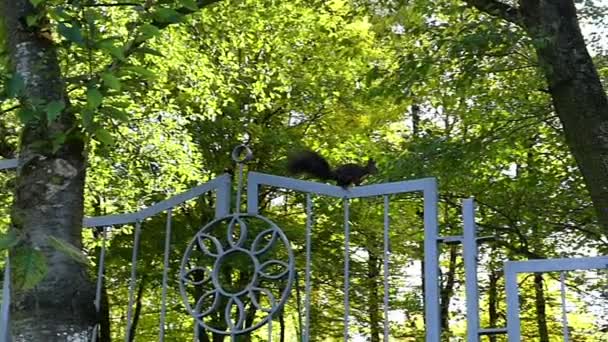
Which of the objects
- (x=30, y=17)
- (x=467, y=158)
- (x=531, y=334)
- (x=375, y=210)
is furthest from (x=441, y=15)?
(x=531, y=334)

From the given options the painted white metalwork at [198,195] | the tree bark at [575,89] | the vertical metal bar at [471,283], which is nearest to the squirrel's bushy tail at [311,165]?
the painted white metalwork at [198,195]

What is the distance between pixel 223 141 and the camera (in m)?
9.10

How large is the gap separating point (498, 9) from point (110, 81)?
12.4 ft

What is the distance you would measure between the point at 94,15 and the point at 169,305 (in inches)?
257

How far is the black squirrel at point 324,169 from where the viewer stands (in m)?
2.39

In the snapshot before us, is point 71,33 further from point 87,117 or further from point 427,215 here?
point 427,215

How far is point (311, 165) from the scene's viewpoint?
2.58 m

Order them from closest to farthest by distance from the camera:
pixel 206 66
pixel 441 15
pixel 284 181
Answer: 1. pixel 284 181
2. pixel 441 15
3. pixel 206 66

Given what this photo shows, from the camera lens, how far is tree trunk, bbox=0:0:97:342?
5.27 feet

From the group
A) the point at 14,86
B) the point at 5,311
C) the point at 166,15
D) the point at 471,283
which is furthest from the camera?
the point at 5,311

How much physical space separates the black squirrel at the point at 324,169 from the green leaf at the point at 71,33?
43.9 inches

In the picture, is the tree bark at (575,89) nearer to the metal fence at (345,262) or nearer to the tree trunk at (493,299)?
the metal fence at (345,262)

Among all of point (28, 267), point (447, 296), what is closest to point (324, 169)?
point (28, 267)

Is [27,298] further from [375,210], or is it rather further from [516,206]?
[516,206]
